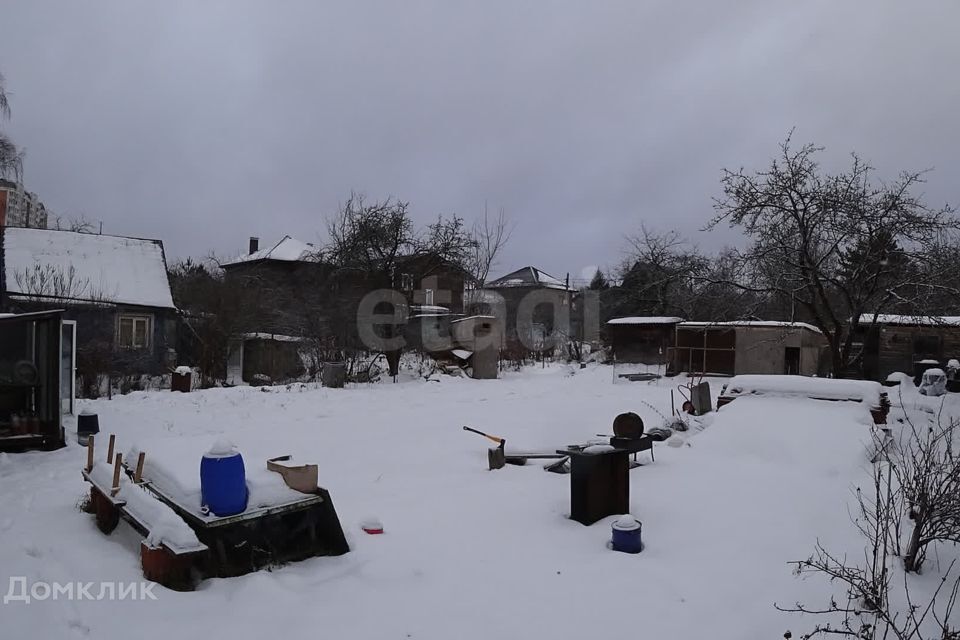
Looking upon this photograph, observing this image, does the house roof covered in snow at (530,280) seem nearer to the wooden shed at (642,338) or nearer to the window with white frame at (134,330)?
the wooden shed at (642,338)

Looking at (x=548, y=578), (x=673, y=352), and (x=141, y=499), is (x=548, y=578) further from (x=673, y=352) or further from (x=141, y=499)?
(x=673, y=352)

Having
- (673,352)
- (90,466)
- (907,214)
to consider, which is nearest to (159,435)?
(90,466)

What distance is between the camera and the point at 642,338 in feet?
79.7

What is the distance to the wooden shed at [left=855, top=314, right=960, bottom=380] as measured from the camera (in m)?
19.2

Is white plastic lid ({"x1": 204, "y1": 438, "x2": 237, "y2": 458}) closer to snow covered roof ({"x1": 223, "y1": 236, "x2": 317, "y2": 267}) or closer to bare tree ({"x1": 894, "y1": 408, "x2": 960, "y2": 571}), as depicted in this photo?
bare tree ({"x1": 894, "y1": 408, "x2": 960, "y2": 571})

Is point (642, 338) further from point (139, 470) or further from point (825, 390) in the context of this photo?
point (139, 470)

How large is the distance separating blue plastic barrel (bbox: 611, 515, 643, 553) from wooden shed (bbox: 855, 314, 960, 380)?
17.8 m

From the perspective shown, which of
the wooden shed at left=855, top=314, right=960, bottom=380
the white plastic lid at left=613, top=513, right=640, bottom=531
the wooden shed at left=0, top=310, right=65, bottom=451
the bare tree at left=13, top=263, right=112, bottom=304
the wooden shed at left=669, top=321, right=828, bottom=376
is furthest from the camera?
the wooden shed at left=855, top=314, right=960, bottom=380

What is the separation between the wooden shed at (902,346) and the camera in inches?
755

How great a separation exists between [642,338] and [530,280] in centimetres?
2252

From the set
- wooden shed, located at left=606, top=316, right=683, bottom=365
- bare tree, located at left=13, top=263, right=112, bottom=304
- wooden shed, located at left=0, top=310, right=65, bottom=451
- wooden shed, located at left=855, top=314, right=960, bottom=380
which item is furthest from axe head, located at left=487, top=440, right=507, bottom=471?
wooden shed, located at left=606, top=316, right=683, bottom=365

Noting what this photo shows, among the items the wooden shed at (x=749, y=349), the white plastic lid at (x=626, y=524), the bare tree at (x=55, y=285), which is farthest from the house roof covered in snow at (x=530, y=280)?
the white plastic lid at (x=626, y=524)

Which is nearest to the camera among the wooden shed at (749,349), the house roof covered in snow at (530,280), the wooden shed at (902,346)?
the wooden shed at (749,349)

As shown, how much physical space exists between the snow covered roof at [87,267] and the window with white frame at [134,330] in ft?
1.80
